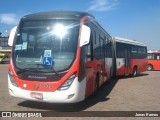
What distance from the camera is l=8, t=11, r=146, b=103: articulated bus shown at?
8.11m

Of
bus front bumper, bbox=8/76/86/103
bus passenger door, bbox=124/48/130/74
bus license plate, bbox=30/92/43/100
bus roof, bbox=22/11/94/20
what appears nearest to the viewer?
bus front bumper, bbox=8/76/86/103

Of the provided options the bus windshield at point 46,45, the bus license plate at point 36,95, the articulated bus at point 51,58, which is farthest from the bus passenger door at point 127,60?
the bus license plate at point 36,95

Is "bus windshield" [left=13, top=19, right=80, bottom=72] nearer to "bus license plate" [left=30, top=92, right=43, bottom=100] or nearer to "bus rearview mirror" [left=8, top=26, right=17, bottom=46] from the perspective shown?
"bus rearview mirror" [left=8, top=26, right=17, bottom=46]

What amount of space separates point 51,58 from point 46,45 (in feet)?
1.81

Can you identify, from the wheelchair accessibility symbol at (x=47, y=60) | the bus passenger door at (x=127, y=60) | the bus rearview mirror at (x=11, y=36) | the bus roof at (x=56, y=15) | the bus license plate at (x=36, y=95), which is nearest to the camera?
the bus license plate at (x=36, y=95)

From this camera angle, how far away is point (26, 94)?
8328 mm

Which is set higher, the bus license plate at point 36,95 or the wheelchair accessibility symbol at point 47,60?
the wheelchair accessibility symbol at point 47,60

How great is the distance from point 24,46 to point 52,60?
124 cm

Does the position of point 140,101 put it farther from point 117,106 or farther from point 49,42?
point 49,42

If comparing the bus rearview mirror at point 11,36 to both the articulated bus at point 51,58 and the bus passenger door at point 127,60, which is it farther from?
the bus passenger door at point 127,60

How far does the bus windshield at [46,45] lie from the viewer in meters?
8.31

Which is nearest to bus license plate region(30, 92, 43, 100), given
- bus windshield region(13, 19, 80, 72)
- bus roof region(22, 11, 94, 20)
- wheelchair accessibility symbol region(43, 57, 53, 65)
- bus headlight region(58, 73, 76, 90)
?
bus headlight region(58, 73, 76, 90)

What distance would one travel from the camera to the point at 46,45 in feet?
28.4

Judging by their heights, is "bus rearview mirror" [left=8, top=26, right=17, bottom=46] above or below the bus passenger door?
above
